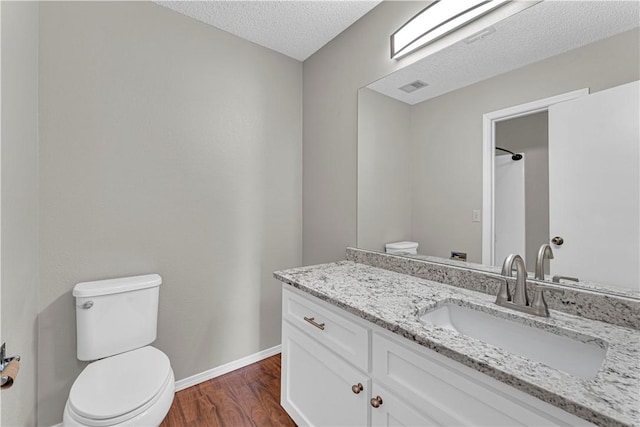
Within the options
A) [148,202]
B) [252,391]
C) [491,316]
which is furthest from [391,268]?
[148,202]

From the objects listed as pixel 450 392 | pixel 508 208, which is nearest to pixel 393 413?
pixel 450 392

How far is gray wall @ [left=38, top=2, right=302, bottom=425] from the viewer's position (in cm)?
145

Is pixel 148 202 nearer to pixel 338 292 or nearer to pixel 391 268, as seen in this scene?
pixel 338 292

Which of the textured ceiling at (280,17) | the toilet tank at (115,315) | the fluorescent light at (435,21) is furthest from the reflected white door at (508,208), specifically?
the toilet tank at (115,315)

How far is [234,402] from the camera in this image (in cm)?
170

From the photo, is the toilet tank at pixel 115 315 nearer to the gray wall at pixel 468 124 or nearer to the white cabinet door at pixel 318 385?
the white cabinet door at pixel 318 385

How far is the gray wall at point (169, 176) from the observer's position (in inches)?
57.0

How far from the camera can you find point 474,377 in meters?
0.71

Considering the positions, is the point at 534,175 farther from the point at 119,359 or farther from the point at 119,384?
the point at 119,359

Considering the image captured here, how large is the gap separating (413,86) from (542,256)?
3.43 ft

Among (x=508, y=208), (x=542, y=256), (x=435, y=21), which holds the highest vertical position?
(x=435, y=21)

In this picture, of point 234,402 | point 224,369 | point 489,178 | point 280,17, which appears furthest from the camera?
point 224,369

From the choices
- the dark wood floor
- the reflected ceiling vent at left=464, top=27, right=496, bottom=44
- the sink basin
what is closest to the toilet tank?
the dark wood floor

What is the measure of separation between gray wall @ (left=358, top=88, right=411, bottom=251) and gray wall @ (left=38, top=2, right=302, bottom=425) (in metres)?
0.71
